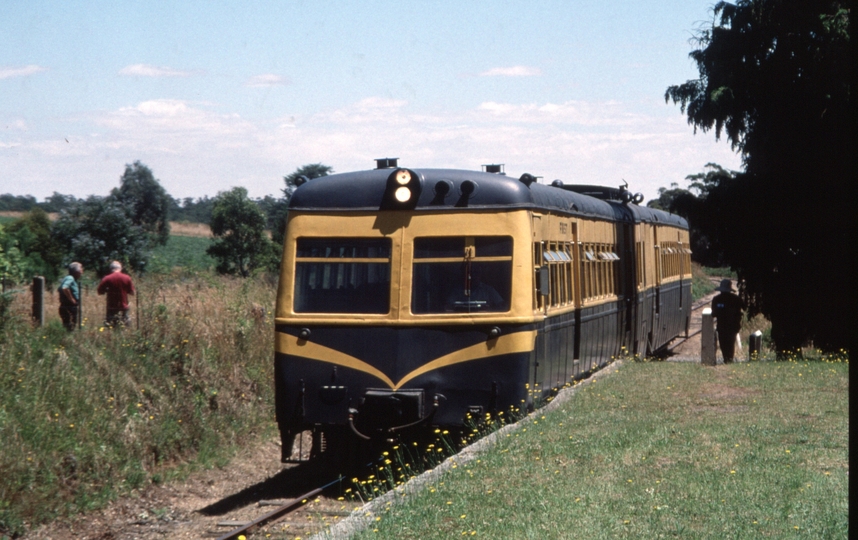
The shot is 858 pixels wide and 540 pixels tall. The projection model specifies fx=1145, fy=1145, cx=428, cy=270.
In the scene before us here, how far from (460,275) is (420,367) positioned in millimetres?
968

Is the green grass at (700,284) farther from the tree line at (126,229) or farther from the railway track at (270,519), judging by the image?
the railway track at (270,519)

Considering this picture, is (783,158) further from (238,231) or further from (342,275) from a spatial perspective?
(238,231)

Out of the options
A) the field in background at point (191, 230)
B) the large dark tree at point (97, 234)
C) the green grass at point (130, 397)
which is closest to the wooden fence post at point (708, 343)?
the green grass at point (130, 397)

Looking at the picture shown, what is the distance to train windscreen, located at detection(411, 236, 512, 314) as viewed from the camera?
11.0 m

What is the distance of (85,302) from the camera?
63.2ft

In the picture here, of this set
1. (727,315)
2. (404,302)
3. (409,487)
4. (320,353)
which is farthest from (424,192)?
(727,315)

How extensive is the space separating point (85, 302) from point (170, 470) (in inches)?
271

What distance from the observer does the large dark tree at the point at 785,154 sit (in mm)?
23125

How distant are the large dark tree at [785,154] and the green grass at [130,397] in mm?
11739

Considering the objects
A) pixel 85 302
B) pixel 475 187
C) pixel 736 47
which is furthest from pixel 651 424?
pixel 736 47

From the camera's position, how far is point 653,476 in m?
8.50

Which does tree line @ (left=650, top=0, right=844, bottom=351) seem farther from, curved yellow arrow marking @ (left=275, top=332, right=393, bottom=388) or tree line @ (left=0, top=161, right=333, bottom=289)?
curved yellow arrow marking @ (left=275, top=332, right=393, bottom=388)

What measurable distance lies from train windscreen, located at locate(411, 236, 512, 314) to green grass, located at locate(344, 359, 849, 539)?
132cm

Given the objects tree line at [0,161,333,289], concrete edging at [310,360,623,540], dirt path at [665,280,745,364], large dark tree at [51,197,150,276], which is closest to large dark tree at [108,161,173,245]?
tree line at [0,161,333,289]
